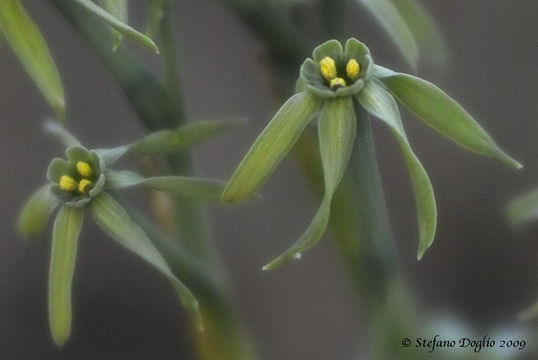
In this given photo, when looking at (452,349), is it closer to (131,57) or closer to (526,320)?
(526,320)

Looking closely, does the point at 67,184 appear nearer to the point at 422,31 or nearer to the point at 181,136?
the point at 181,136

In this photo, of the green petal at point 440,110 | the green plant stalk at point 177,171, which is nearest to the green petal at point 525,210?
the green petal at point 440,110

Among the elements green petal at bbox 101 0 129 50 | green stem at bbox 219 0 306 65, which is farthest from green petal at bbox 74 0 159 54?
green stem at bbox 219 0 306 65

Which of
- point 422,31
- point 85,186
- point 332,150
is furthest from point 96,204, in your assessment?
point 422,31

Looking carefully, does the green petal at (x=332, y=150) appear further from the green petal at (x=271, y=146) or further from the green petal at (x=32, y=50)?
the green petal at (x=32, y=50)

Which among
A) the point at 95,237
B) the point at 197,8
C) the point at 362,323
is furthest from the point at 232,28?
the point at 362,323

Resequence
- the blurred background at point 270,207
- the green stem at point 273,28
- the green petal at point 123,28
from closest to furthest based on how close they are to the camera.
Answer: the green petal at point 123,28
the green stem at point 273,28
the blurred background at point 270,207

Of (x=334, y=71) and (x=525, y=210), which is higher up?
(x=334, y=71)

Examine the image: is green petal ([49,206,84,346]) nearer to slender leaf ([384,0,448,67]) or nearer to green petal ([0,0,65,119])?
green petal ([0,0,65,119])
